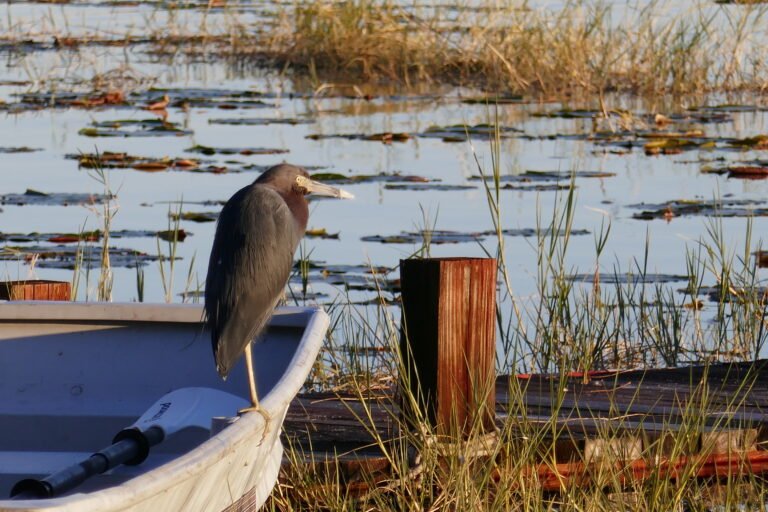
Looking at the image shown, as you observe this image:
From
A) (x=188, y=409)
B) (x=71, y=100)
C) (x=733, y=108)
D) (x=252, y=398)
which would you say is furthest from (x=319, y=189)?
(x=71, y=100)

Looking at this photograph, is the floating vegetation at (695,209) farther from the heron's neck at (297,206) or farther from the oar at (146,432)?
the oar at (146,432)

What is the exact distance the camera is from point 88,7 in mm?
21094

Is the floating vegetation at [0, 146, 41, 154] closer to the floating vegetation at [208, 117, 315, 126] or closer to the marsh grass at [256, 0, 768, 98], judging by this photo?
the floating vegetation at [208, 117, 315, 126]

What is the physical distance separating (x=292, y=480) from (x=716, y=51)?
10.1 m

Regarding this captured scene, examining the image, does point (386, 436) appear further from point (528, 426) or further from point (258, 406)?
point (258, 406)

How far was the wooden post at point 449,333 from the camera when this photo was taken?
13.9 feet

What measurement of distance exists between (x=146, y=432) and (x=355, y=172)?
596 cm

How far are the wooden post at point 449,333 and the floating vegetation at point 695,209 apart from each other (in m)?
4.24

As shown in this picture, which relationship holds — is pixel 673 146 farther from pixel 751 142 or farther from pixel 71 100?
pixel 71 100

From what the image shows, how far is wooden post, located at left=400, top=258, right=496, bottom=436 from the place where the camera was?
4.25 meters

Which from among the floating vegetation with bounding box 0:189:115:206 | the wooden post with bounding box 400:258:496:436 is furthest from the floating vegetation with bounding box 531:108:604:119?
the wooden post with bounding box 400:258:496:436

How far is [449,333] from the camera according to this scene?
14.0ft

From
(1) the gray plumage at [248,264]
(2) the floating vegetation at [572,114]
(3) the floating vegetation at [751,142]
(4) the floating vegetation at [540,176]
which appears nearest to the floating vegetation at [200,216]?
(4) the floating vegetation at [540,176]

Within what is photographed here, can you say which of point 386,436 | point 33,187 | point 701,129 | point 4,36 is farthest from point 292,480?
point 4,36
